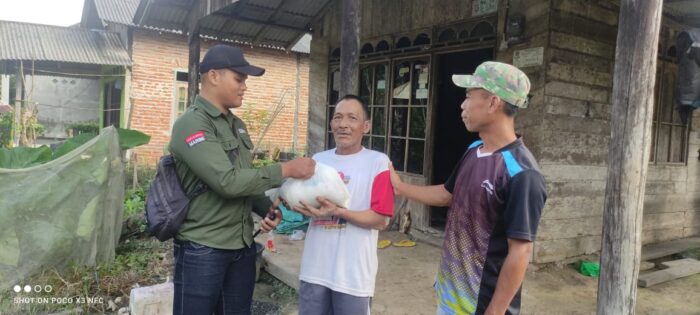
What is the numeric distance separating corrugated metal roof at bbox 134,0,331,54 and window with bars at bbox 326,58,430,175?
134 centimetres

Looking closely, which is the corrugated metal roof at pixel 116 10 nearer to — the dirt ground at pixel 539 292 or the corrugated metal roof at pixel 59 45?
the corrugated metal roof at pixel 59 45

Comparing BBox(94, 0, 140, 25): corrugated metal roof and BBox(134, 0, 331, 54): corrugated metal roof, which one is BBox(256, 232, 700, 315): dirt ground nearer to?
BBox(134, 0, 331, 54): corrugated metal roof

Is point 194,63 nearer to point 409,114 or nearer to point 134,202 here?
point 134,202

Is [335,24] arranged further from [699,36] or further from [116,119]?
[116,119]

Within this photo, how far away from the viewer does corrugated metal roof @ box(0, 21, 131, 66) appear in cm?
1049

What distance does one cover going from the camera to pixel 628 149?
2467 millimetres

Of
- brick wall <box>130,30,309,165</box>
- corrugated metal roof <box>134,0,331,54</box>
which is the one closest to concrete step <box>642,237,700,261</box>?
corrugated metal roof <box>134,0,331,54</box>

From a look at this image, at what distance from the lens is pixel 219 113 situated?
2025 millimetres

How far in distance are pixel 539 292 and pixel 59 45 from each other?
11830 mm

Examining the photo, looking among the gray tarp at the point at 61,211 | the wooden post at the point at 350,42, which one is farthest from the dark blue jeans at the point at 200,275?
the gray tarp at the point at 61,211

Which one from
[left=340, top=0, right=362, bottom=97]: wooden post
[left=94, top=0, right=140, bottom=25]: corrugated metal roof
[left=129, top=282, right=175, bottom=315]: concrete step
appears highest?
[left=94, top=0, right=140, bottom=25]: corrugated metal roof

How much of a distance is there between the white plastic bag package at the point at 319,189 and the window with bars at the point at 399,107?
3.99m

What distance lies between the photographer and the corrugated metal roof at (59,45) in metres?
10.5

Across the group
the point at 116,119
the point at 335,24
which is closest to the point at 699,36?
the point at 335,24
